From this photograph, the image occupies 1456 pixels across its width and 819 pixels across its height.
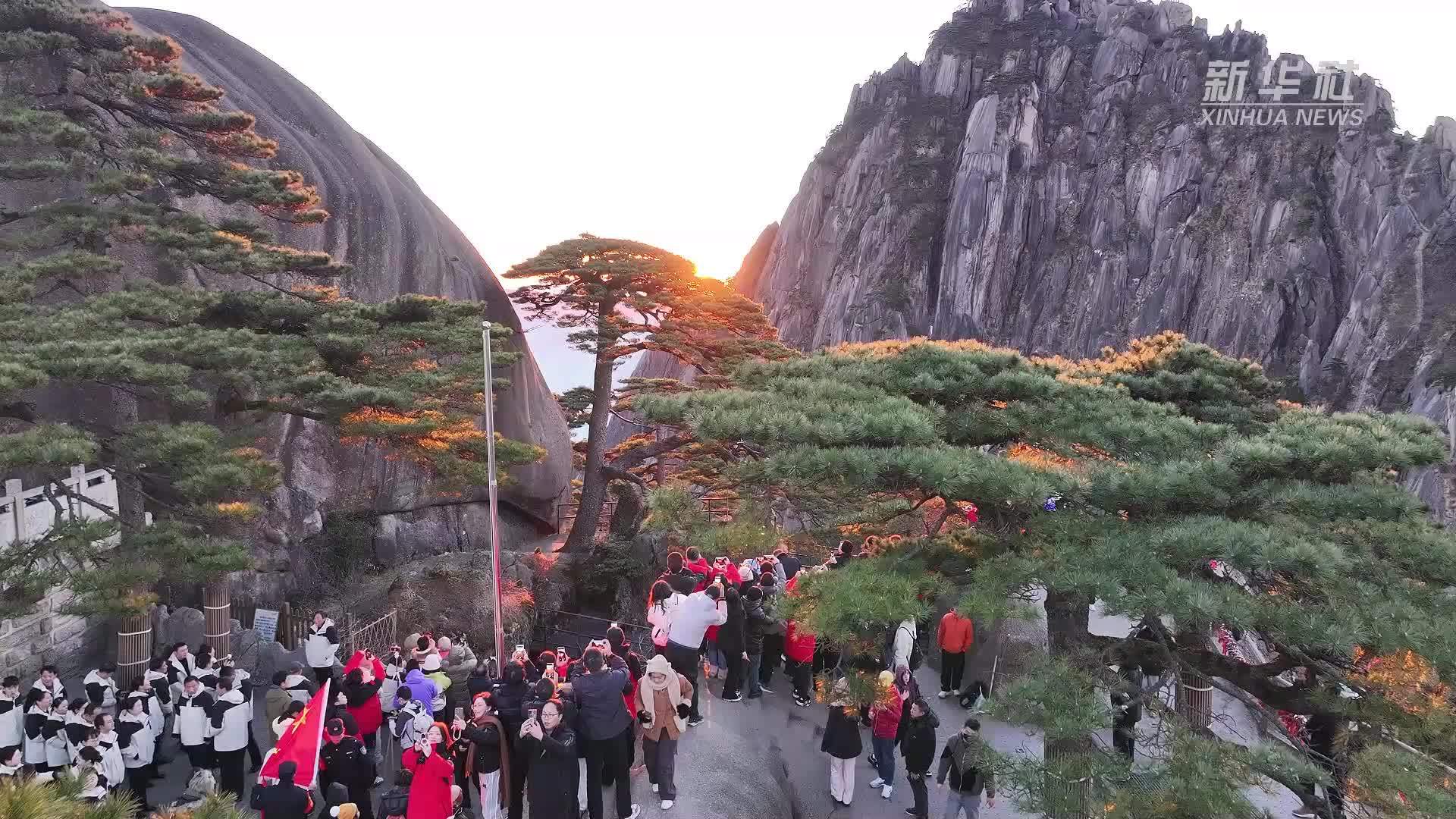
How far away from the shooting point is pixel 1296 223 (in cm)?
4884

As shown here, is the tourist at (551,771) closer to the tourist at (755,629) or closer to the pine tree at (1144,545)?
the pine tree at (1144,545)

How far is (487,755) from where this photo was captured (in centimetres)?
673

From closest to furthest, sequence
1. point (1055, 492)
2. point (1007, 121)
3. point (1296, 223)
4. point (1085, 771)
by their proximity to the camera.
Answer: point (1085, 771) < point (1055, 492) < point (1296, 223) < point (1007, 121)

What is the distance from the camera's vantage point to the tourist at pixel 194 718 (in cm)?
786

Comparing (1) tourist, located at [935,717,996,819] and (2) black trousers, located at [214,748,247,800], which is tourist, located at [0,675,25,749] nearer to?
(2) black trousers, located at [214,748,247,800]

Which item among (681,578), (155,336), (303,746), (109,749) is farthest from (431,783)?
(155,336)

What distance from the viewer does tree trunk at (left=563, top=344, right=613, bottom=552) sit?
60.0ft

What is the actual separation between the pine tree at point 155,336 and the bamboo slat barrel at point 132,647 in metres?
1.15

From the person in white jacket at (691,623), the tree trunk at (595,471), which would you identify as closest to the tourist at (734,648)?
the person in white jacket at (691,623)

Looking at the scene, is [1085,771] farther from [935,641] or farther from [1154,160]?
[1154,160]

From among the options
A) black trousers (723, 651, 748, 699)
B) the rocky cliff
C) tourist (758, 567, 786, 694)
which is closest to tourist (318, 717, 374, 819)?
black trousers (723, 651, 748, 699)

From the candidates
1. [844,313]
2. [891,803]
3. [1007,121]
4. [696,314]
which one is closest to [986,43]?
[1007,121]

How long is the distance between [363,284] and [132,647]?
9.99 metres

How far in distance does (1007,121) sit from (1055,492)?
196ft
